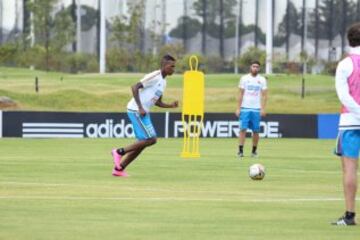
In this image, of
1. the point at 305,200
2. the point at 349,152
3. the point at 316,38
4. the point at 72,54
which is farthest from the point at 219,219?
the point at 316,38

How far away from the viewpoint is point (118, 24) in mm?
65438

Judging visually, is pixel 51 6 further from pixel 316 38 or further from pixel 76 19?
pixel 316 38

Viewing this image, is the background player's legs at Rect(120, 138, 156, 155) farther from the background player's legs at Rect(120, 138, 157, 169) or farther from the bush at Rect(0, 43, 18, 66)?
the bush at Rect(0, 43, 18, 66)

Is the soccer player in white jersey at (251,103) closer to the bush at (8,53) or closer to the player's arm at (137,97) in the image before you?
the player's arm at (137,97)

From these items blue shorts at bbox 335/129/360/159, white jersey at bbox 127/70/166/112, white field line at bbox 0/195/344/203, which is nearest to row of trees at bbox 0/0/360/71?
white jersey at bbox 127/70/166/112

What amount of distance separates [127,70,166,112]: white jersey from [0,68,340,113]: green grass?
24368mm

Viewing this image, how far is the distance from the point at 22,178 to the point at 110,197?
380cm

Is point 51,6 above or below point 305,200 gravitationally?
above

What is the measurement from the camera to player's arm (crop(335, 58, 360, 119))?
12.8 meters

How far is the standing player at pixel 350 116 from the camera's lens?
507 inches

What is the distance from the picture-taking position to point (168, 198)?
16234 mm

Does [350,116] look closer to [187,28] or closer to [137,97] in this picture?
[137,97]

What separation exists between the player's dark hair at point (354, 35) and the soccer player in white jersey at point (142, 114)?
7.82 m

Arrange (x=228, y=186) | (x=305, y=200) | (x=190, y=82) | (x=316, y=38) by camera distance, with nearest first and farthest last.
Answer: (x=305, y=200), (x=228, y=186), (x=190, y=82), (x=316, y=38)
